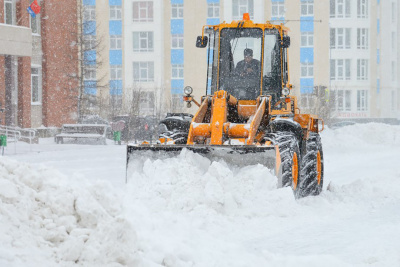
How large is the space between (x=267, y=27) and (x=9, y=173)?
6487 millimetres

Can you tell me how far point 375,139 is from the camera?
107 feet

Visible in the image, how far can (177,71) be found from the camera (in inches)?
2458

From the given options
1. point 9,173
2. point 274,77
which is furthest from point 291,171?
point 9,173

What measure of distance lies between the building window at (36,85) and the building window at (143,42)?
2798 centimetres

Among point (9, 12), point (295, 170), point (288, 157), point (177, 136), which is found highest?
point (9, 12)

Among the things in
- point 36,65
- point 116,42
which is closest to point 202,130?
point 36,65

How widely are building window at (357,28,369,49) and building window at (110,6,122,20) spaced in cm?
2168

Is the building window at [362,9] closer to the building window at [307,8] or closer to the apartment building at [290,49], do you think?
the apartment building at [290,49]

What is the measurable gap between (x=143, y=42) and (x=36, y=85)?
92.9 ft

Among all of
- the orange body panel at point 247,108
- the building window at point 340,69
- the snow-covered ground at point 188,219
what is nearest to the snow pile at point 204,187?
the snow-covered ground at point 188,219

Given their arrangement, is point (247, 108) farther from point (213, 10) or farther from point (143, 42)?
point (213, 10)

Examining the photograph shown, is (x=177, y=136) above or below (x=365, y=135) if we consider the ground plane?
above

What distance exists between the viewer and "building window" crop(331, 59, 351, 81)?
6412 centimetres

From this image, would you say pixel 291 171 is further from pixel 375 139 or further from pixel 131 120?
pixel 131 120
